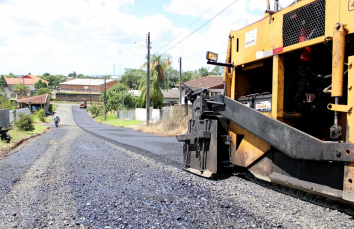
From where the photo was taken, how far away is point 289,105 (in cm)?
464

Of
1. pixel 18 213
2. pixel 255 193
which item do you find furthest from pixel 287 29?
pixel 18 213

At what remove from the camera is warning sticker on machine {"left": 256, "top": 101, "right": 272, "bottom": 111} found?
4659mm

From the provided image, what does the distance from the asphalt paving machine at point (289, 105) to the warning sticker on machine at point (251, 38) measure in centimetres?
2

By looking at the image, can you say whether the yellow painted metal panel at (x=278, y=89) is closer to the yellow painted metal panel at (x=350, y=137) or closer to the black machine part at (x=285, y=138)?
the black machine part at (x=285, y=138)

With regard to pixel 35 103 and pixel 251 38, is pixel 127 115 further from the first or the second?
pixel 251 38

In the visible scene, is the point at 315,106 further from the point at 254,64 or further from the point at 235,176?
the point at 235,176

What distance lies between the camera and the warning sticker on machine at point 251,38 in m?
4.95

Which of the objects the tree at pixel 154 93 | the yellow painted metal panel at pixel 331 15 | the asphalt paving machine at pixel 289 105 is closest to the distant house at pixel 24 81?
the tree at pixel 154 93

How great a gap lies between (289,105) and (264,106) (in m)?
→ 0.36

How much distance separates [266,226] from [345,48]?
2.21 meters

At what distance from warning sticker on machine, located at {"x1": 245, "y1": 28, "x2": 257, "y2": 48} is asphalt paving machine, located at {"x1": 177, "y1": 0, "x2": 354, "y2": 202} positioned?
16 mm

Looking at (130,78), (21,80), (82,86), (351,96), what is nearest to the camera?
(351,96)

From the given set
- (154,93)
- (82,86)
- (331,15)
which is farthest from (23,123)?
(82,86)

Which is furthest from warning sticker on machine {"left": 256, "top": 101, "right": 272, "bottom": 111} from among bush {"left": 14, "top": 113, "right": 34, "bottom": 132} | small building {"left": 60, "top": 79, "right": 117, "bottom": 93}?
small building {"left": 60, "top": 79, "right": 117, "bottom": 93}
